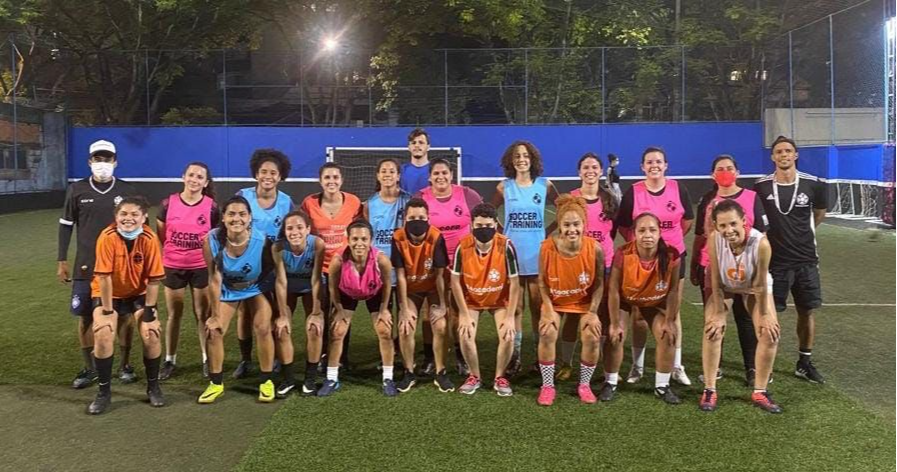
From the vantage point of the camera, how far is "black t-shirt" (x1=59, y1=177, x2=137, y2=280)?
5.16 metres

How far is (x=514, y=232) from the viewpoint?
18.0ft

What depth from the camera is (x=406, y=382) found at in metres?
5.07

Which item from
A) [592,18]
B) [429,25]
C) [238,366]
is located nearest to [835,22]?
[592,18]

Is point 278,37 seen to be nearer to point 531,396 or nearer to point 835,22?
point 835,22

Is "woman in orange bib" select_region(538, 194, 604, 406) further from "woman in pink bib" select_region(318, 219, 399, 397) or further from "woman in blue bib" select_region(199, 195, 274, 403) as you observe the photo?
"woman in blue bib" select_region(199, 195, 274, 403)

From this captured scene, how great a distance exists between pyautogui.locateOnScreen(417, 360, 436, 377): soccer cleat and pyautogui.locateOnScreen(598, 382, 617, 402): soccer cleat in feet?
4.43

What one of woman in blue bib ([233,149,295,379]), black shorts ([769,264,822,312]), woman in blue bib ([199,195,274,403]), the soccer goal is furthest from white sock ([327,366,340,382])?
the soccer goal

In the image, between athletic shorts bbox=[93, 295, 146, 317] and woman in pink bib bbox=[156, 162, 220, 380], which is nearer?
athletic shorts bbox=[93, 295, 146, 317]

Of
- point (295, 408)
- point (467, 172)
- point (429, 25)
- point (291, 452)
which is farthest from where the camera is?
point (429, 25)

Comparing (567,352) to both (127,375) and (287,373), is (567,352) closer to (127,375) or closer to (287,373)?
(287,373)

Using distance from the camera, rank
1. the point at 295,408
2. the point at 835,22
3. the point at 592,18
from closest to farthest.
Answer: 1. the point at 295,408
2. the point at 835,22
3. the point at 592,18

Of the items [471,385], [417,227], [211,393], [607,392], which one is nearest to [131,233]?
[211,393]

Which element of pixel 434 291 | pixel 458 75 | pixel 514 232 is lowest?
pixel 434 291

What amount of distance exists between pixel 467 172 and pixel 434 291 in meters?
16.5
